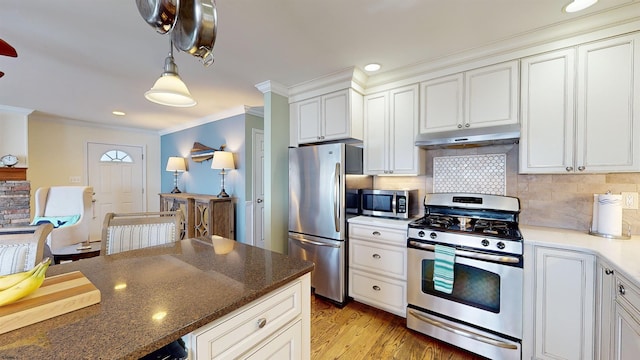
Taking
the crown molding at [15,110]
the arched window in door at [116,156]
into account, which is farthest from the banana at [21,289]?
the arched window in door at [116,156]

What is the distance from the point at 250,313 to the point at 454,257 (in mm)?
1547

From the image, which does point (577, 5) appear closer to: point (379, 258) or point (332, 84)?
point (332, 84)

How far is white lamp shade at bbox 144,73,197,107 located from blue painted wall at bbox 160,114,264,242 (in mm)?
2425

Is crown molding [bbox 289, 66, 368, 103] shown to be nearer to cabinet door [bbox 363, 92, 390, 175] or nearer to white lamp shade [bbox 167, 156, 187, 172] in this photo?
cabinet door [bbox 363, 92, 390, 175]

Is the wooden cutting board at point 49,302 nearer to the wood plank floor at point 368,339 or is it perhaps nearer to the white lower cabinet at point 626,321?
the wood plank floor at point 368,339

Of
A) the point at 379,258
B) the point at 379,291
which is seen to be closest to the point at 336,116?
the point at 379,258

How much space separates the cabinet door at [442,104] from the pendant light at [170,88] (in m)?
1.95

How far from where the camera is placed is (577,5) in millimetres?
1570

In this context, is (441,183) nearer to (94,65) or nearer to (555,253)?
(555,253)

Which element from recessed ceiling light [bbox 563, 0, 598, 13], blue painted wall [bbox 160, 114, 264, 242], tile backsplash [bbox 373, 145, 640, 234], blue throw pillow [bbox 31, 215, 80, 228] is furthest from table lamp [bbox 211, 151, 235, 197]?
recessed ceiling light [bbox 563, 0, 598, 13]

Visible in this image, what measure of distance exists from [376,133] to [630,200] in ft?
6.36

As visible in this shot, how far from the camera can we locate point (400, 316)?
2336 millimetres

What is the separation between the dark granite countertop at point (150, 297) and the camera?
2.08 ft

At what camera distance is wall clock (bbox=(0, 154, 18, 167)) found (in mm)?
3697
